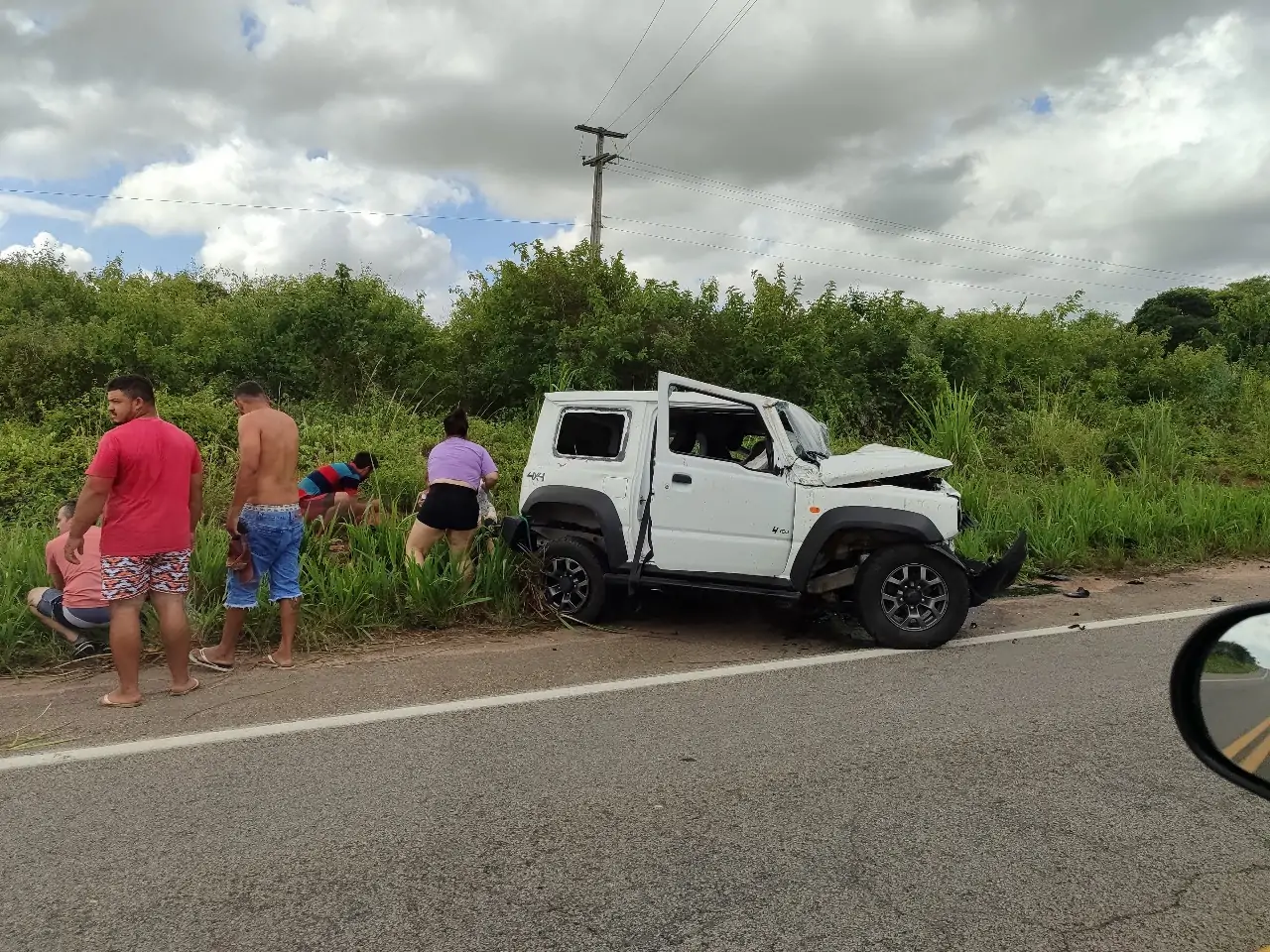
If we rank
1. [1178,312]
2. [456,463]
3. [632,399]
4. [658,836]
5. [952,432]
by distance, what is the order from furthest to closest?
[1178,312] < [952,432] < [456,463] < [632,399] < [658,836]

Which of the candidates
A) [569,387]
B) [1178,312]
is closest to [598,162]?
[569,387]

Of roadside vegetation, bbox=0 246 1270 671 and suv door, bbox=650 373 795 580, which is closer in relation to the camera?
suv door, bbox=650 373 795 580

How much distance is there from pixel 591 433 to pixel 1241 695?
209 inches

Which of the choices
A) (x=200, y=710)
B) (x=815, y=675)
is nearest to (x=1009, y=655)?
(x=815, y=675)

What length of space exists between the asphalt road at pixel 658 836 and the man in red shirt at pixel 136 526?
37.9 inches

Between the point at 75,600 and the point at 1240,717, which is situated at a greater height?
the point at 1240,717

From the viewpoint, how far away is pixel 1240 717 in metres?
1.88

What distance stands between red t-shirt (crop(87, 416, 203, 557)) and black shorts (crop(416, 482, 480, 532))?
218cm

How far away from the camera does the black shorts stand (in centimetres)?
691

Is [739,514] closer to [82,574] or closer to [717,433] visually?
[717,433]

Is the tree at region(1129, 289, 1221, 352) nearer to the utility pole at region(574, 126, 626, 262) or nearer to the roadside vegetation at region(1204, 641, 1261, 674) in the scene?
the utility pole at region(574, 126, 626, 262)

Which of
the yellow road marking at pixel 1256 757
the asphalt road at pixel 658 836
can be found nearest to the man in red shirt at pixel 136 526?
the asphalt road at pixel 658 836

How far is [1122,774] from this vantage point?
3.86m

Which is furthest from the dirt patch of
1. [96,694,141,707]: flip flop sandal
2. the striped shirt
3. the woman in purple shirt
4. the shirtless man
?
the striped shirt
